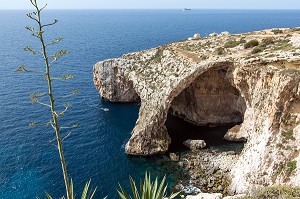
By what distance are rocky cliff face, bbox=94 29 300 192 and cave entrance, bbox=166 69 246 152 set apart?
181 mm

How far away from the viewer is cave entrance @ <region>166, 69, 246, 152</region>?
175 ft

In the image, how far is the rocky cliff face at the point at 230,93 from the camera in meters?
35.6

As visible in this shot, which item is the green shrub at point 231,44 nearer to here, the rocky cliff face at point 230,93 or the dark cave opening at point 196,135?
the rocky cliff face at point 230,93

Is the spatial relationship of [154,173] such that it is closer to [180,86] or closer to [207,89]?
[180,86]

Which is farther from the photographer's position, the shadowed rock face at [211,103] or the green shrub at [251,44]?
the shadowed rock face at [211,103]

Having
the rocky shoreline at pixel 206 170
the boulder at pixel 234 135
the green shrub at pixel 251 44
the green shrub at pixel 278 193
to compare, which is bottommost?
the rocky shoreline at pixel 206 170

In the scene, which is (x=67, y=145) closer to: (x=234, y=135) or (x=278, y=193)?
(x=234, y=135)

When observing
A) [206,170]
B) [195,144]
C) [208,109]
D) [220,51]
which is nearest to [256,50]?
[220,51]

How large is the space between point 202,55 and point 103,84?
24321 millimetres

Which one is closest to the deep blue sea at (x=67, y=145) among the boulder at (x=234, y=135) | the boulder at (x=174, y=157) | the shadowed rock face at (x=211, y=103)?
the boulder at (x=174, y=157)

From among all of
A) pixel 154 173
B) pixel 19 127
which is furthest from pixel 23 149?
pixel 154 173

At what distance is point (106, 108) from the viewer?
65.6 m

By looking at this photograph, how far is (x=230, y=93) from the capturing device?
182 ft

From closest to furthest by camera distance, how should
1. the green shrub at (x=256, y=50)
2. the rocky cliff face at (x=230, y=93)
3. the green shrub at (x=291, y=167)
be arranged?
the green shrub at (x=291, y=167), the rocky cliff face at (x=230, y=93), the green shrub at (x=256, y=50)
